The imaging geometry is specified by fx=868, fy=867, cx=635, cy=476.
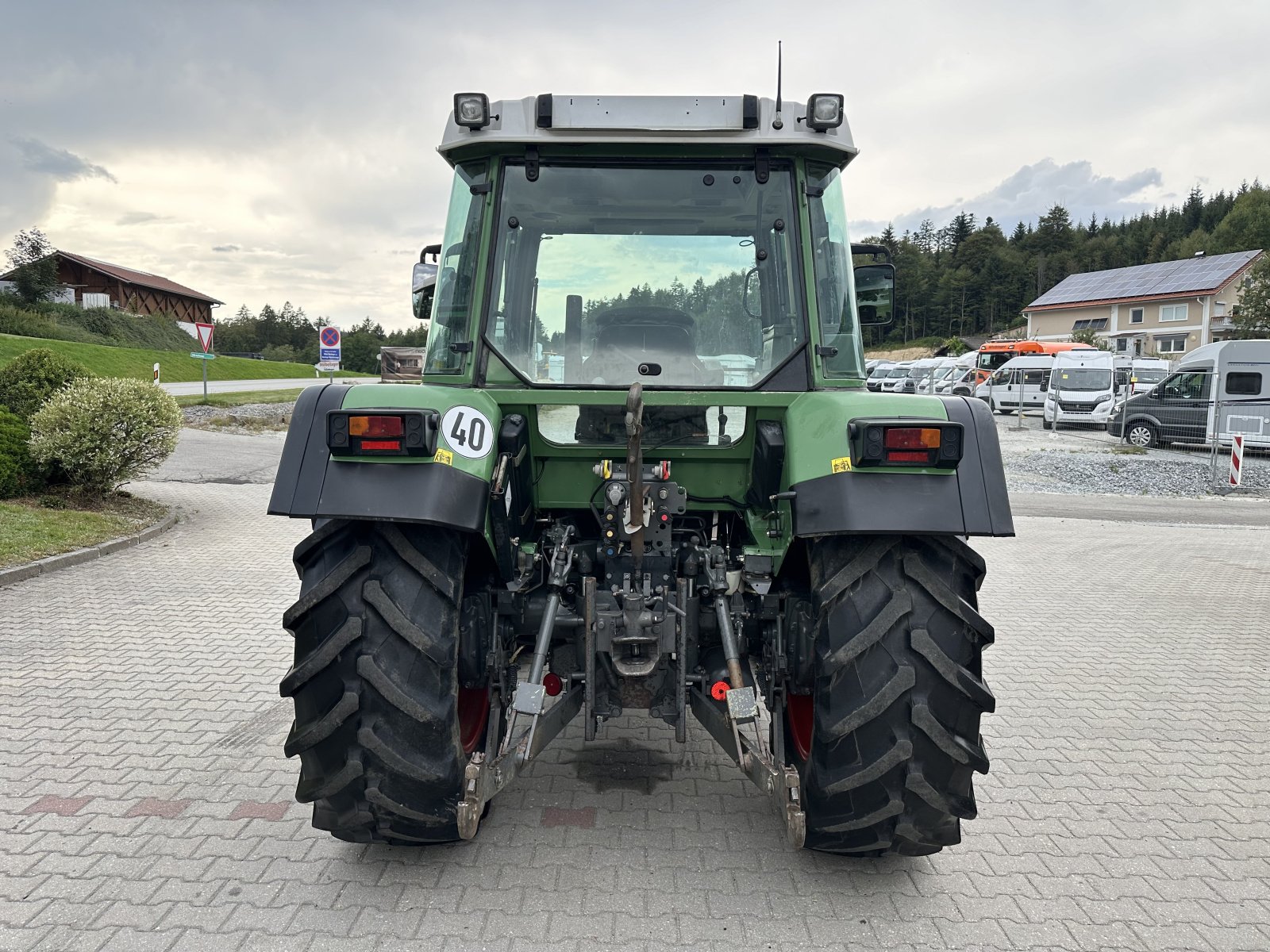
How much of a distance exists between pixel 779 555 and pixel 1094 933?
1.58m

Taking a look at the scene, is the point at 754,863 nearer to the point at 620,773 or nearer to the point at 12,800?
the point at 620,773

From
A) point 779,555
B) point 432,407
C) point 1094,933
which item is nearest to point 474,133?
point 432,407

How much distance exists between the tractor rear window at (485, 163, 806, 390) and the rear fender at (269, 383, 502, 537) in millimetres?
581

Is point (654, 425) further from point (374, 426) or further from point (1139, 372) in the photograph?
point (1139, 372)

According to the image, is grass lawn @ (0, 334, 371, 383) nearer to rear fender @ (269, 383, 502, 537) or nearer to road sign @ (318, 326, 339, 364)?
road sign @ (318, 326, 339, 364)

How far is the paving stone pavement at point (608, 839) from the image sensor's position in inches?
110

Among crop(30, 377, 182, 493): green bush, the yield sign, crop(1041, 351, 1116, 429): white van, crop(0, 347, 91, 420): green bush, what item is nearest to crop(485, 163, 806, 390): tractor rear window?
crop(30, 377, 182, 493): green bush

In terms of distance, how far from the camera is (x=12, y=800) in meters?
3.57

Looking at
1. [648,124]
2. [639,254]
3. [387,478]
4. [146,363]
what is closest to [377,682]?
[387,478]

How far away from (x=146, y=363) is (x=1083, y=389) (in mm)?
34793

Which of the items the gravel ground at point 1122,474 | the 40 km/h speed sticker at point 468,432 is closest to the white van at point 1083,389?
the gravel ground at point 1122,474

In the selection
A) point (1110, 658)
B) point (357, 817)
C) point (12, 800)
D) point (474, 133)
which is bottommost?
point (1110, 658)

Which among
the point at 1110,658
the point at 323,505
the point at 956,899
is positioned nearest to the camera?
the point at 323,505

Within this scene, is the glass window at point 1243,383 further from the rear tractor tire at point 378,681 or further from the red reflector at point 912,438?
the rear tractor tire at point 378,681
